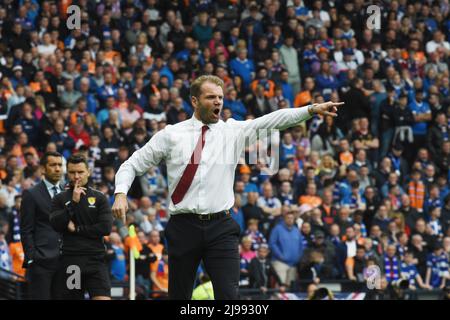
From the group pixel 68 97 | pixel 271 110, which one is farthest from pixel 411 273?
pixel 68 97

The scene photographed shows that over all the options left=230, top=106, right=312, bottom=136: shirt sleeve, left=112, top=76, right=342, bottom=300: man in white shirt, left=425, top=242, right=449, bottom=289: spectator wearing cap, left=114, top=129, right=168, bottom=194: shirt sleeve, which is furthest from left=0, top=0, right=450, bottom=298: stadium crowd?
left=230, top=106, right=312, bottom=136: shirt sleeve

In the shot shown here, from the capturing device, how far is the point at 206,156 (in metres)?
8.75

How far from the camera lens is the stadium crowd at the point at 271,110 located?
59.3ft

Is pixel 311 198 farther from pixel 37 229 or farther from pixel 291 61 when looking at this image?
pixel 37 229

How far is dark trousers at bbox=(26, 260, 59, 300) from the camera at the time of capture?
10.7 m

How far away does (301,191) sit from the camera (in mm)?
19766

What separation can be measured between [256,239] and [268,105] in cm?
402

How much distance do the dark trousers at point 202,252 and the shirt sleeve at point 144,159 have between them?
46cm

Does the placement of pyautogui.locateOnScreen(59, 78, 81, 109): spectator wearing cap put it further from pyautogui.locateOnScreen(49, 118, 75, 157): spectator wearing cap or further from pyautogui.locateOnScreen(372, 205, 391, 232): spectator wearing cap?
pyautogui.locateOnScreen(372, 205, 391, 232): spectator wearing cap
